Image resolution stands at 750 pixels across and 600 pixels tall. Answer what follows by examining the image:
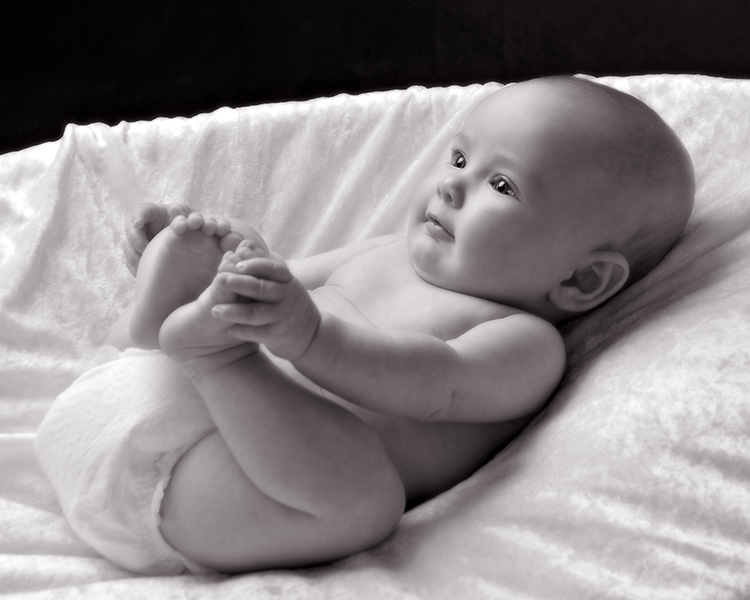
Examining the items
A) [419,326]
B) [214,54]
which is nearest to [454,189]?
[419,326]

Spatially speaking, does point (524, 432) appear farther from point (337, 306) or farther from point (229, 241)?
point (229, 241)

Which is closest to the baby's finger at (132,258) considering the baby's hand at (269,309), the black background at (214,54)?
the baby's hand at (269,309)

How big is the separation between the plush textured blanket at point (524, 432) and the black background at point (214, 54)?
909 millimetres

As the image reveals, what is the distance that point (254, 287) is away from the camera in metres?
0.73

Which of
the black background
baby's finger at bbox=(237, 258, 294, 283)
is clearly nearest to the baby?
baby's finger at bbox=(237, 258, 294, 283)

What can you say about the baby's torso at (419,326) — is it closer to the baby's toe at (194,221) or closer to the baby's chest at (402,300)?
the baby's chest at (402,300)

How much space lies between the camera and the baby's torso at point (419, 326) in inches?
38.0

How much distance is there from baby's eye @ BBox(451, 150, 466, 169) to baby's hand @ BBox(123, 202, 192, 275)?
355 millimetres

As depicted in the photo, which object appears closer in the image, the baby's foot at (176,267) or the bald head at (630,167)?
the baby's foot at (176,267)

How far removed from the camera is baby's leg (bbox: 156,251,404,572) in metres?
0.83

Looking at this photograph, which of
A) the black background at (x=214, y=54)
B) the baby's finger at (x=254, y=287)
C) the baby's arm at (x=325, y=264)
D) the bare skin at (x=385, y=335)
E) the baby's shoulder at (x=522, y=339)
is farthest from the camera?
the black background at (x=214, y=54)

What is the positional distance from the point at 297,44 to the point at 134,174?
1153 millimetres

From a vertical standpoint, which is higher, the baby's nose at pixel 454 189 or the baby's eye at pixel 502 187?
the baby's eye at pixel 502 187

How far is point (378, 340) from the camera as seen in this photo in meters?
0.84
